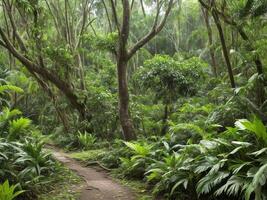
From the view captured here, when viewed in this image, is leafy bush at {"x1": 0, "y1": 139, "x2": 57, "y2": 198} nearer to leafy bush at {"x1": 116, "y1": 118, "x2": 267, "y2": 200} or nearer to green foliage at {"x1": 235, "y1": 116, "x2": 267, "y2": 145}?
leafy bush at {"x1": 116, "y1": 118, "x2": 267, "y2": 200}

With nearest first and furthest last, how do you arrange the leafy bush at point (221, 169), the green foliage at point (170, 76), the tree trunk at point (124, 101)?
the leafy bush at point (221, 169)
the tree trunk at point (124, 101)
the green foliage at point (170, 76)

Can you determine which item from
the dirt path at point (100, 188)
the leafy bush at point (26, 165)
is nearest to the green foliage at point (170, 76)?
the dirt path at point (100, 188)

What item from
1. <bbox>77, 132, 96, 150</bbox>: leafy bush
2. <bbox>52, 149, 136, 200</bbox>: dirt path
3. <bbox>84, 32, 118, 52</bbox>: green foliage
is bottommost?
<bbox>52, 149, 136, 200</bbox>: dirt path

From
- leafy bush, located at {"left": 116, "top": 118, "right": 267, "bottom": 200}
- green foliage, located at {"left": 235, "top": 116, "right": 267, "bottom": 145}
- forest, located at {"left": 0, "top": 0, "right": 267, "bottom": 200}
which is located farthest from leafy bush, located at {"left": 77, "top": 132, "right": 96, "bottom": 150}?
green foliage, located at {"left": 235, "top": 116, "right": 267, "bottom": 145}

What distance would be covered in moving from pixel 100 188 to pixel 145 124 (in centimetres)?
785

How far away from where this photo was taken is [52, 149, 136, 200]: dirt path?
25.3 ft

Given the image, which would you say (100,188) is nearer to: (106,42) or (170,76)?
(106,42)

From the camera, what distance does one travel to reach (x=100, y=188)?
8344 mm

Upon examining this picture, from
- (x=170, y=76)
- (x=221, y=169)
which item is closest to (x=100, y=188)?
(x=221, y=169)

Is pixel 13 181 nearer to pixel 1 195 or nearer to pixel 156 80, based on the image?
pixel 1 195

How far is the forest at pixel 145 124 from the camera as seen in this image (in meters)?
6.53

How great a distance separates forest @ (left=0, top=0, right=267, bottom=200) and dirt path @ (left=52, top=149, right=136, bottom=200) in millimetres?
23

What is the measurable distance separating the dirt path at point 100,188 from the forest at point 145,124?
0.02 metres

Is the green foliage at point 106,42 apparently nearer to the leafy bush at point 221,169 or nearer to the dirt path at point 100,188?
the dirt path at point 100,188
